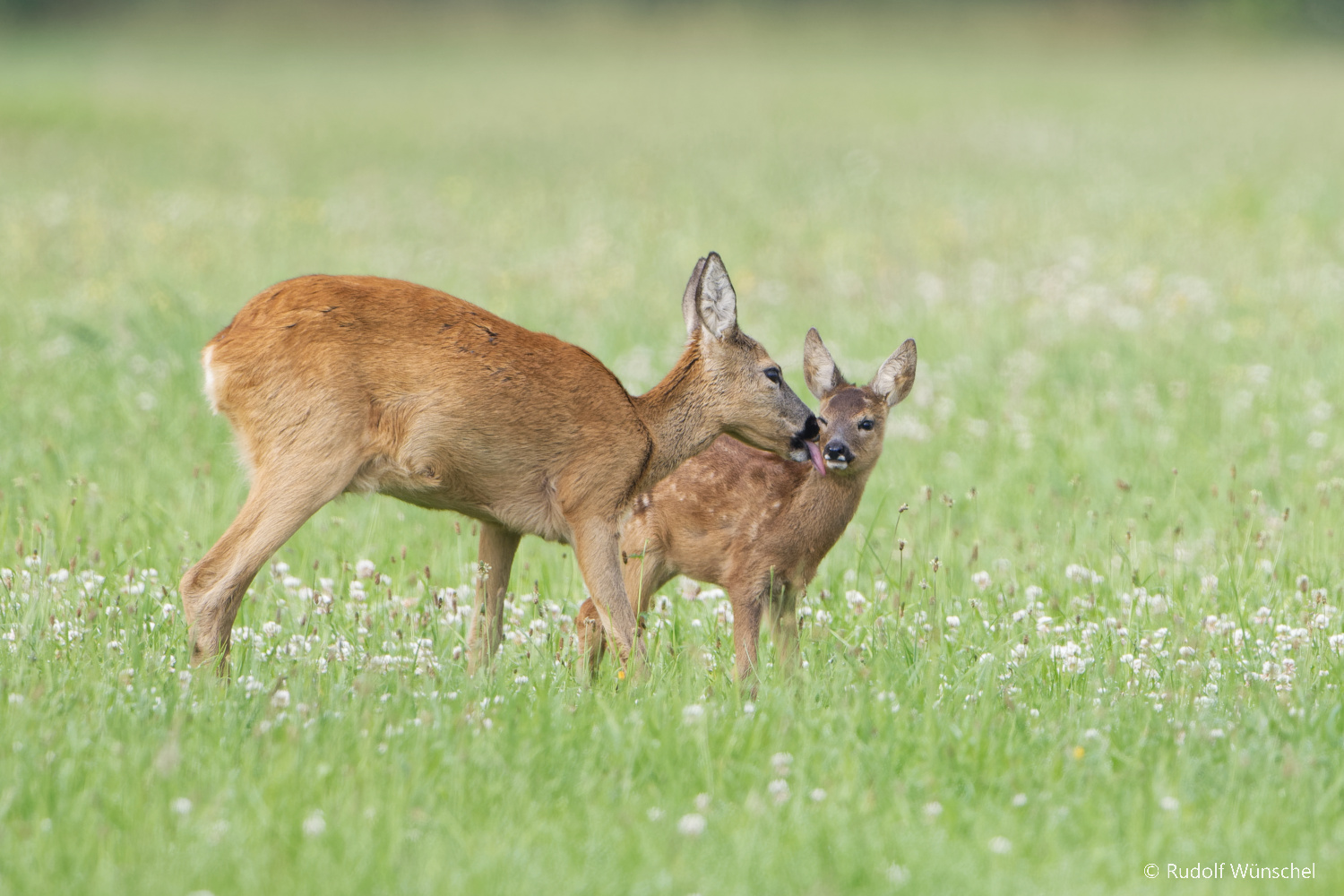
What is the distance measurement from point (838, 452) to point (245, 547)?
2.00 meters

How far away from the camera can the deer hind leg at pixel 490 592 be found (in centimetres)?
520

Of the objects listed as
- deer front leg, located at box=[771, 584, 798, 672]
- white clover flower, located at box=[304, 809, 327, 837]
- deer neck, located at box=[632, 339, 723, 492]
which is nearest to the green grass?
white clover flower, located at box=[304, 809, 327, 837]

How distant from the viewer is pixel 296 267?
511 inches

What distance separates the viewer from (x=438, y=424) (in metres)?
4.82

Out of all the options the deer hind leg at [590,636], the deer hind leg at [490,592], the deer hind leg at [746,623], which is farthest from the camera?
the deer hind leg at [590,636]

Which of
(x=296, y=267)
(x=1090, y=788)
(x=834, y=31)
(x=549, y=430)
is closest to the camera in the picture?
(x=1090, y=788)

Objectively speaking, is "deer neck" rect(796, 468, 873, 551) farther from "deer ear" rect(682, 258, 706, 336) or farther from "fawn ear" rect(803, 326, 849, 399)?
"deer ear" rect(682, 258, 706, 336)

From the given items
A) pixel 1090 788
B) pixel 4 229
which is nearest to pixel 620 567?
pixel 1090 788

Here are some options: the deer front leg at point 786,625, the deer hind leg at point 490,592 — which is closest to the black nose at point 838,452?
the deer front leg at point 786,625

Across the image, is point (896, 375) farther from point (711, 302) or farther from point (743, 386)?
point (711, 302)

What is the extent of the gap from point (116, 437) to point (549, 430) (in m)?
3.75

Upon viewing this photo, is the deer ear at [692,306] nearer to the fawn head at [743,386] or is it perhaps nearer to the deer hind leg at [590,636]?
the fawn head at [743,386]

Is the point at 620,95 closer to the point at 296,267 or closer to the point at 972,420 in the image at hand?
the point at 296,267

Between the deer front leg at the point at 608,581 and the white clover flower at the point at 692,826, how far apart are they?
1225 mm
